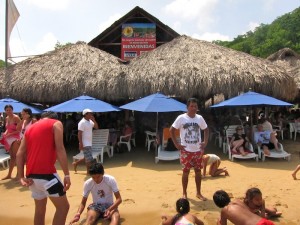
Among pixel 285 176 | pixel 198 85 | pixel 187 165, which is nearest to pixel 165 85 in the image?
pixel 198 85

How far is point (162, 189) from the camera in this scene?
6.08 meters

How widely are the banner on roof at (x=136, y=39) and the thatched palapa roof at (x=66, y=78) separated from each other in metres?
2.77

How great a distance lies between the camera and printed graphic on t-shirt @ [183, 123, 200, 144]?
5.04 metres

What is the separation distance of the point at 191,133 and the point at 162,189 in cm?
158

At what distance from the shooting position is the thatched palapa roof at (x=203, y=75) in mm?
10539

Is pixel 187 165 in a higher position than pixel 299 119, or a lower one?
lower

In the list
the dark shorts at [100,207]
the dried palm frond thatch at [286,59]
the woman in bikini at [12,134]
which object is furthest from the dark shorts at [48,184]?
the dried palm frond thatch at [286,59]

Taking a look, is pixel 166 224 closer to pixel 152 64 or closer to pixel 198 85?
pixel 198 85

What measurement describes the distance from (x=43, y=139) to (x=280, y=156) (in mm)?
6828

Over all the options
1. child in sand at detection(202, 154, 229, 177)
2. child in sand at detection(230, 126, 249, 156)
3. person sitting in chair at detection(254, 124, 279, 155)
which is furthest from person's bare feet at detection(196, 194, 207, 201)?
person sitting in chair at detection(254, 124, 279, 155)

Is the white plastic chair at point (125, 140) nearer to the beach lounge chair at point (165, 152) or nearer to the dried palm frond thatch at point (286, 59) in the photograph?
the beach lounge chair at point (165, 152)

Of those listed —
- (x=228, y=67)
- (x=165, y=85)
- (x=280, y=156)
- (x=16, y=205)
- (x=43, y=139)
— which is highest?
(x=228, y=67)

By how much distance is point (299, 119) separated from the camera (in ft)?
41.8

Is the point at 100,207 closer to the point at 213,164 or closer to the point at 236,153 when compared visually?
the point at 213,164
